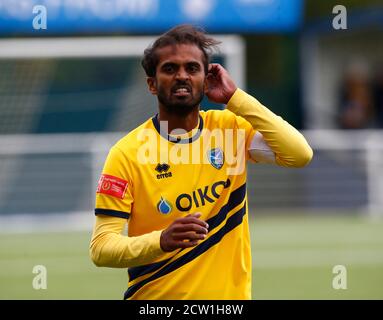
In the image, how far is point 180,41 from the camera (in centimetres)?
478

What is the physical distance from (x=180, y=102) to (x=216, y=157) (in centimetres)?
34

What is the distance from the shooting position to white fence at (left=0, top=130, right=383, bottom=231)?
1628 cm

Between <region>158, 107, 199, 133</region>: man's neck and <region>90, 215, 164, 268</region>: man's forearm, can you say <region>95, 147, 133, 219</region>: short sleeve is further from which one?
<region>158, 107, 199, 133</region>: man's neck

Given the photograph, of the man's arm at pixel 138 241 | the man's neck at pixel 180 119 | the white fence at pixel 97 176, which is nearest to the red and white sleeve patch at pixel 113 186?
the man's arm at pixel 138 241

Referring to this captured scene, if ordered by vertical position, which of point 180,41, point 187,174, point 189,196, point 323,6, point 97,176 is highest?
point 323,6

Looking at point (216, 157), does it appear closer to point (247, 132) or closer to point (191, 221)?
point (247, 132)

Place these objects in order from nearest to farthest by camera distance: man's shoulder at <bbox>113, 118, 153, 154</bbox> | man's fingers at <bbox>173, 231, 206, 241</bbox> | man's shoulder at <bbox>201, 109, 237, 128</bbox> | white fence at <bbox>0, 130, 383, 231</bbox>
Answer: man's fingers at <bbox>173, 231, 206, 241</bbox> → man's shoulder at <bbox>113, 118, 153, 154</bbox> → man's shoulder at <bbox>201, 109, 237, 128</bbox> → white fence at <bbox>0, 130, 383, 231</bbox>

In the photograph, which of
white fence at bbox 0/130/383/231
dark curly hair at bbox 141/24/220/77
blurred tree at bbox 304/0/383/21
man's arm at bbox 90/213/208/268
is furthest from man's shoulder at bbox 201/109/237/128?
blurred tree at bbox 304/0/383/21

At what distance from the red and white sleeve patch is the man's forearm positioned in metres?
0.11

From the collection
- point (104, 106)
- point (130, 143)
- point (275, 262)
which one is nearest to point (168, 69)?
point (130, 143)

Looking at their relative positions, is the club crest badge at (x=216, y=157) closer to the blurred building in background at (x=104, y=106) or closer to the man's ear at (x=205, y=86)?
the man's ear at (x=205, y=86)

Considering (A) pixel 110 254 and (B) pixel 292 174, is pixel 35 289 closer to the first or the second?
(A) pixel 110 254

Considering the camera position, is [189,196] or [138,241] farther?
[189,196]
